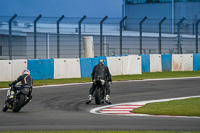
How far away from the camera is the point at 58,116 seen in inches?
488

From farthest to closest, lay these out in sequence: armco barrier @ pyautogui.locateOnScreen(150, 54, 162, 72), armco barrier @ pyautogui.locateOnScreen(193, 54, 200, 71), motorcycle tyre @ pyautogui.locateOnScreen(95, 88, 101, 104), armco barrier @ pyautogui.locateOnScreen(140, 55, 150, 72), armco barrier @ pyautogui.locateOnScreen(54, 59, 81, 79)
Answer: armco barrier @ pyautogui.locateOnScreen(193, 54, 200, 71) → armco barrier @ pyautogui.locateOnScreen(150, 54, 162, 72) → armco barrier @ pyautogui.locateOnScreen(140, 55, 150, 72) → armco barrier @ pyautogui.locateOnScreen(54, 59, 81, 79) → motorcycle tyre @ pyautogui.locateOnScreen(95, 88, 101, 104)

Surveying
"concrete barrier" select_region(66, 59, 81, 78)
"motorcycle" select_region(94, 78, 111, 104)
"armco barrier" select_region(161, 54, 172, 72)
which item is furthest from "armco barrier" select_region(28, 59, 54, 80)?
"motorcycle" select_region(94, 78, 111, 104)

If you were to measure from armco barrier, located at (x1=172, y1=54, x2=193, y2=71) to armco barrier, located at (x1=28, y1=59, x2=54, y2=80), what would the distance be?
9.19 m

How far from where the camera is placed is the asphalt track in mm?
10453

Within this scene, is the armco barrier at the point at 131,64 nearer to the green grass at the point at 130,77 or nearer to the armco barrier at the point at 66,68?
the green grass at the point at 130,77

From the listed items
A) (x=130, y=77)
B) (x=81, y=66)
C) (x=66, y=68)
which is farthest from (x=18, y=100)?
(x=130, y=77)

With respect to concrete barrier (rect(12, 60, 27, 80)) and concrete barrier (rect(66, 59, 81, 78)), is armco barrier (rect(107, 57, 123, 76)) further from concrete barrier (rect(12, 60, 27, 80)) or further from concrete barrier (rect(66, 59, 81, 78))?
concrete barrier (rect(12, 60, 27, 80))

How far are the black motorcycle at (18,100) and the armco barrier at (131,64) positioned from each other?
1478 cm

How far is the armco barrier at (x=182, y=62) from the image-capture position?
105ft

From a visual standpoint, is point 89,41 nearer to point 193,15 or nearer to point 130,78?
point 130,78

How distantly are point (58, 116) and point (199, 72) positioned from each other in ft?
67.5

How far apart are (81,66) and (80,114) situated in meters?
13.9

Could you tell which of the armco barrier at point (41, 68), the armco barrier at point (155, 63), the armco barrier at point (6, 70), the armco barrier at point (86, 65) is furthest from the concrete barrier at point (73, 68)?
the armco barrier at point (155, 63)

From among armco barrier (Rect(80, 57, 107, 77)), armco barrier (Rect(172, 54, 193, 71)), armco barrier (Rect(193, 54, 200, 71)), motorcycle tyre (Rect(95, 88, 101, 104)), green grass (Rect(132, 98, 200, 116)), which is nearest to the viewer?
green grass (Rect(132, 98, 200, 116))
